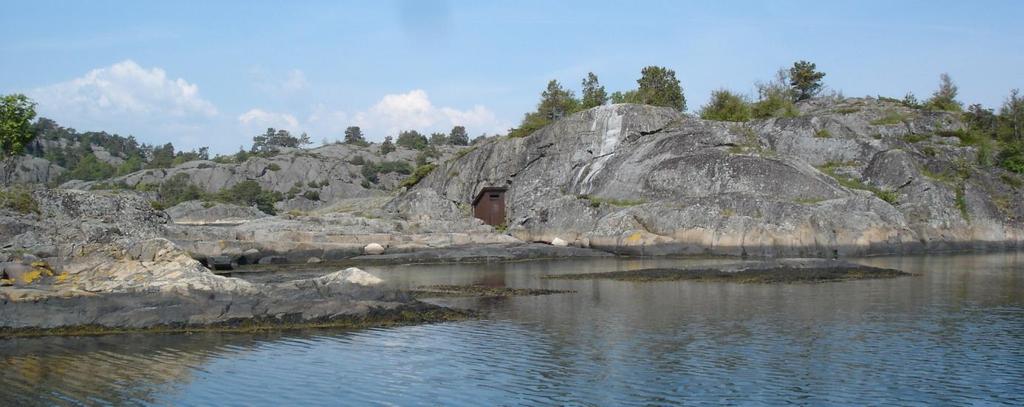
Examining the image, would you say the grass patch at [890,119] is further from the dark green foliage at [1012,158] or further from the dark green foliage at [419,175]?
the dark green foliage at [419,175]

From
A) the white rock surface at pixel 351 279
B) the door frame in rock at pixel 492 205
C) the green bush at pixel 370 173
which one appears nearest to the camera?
the white rock surface at pixel 351 279

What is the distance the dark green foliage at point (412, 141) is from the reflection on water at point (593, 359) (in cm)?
14542

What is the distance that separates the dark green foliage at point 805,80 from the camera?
10088 centimetres

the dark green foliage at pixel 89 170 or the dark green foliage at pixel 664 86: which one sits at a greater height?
the dark green foliage at pixel 664 86

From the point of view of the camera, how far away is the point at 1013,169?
72875mm

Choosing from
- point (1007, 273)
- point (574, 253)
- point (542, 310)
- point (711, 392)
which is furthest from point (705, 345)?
point (574, 253)

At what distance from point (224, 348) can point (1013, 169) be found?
2786 inches

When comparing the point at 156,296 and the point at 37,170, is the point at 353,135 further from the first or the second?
the point at 156,296

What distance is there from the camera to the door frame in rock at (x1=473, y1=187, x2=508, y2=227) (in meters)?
77.4

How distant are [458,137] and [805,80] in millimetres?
98043

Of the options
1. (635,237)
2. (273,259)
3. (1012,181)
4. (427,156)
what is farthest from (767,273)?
(427,156)

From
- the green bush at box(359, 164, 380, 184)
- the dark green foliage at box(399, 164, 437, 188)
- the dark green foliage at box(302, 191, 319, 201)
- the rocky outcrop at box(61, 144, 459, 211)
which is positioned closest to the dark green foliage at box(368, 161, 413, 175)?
the rocky outcrop at box(61, 144, 459, 211)

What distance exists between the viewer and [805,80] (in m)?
101

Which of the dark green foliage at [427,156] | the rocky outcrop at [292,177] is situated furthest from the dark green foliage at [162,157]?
the dark green foliage at [427,156]
